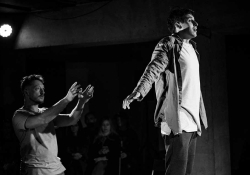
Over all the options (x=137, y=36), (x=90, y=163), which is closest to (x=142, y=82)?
(x=137, y=36)

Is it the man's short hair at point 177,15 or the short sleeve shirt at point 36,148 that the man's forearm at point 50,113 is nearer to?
the short sleeve shirt at point 36,148

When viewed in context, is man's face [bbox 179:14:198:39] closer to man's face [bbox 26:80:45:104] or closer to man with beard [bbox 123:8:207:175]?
man with beard [bbox 123:8:207:175]

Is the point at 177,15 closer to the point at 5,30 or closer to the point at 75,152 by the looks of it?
the point at 75,152

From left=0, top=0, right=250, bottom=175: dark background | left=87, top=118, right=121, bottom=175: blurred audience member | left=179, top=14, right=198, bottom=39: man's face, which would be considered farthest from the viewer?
left=87, top=118, right=121, bottom=175: blurred audience member

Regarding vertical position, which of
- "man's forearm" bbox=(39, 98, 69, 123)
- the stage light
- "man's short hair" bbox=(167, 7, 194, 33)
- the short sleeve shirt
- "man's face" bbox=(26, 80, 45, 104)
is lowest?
the short sleeve shirt

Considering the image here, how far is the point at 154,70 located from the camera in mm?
2762

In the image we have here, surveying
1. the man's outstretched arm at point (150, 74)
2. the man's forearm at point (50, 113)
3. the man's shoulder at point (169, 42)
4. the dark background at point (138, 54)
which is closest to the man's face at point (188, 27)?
the man's shoulder at point (169, 42)

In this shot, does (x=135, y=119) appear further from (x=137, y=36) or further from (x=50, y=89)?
(x=137, y=36)

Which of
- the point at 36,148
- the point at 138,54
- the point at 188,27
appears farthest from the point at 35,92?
the point at 138,54

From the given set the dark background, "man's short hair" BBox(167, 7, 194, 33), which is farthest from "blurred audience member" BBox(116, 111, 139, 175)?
"man's short hair" BBox(167, 7, 194, 33)

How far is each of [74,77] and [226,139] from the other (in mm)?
5017

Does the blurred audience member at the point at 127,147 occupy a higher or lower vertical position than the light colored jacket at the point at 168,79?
lower

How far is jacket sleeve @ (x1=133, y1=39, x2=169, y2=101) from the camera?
2689mm

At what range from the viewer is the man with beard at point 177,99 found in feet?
9.38
